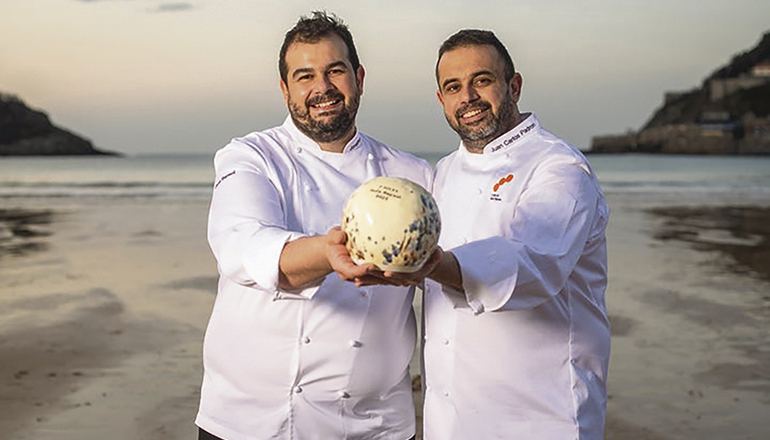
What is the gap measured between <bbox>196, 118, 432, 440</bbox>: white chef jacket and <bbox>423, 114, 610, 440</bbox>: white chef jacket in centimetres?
15

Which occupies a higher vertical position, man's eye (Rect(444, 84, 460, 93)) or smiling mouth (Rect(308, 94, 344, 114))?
man's eye (Rect(444, 84, 460, 93))

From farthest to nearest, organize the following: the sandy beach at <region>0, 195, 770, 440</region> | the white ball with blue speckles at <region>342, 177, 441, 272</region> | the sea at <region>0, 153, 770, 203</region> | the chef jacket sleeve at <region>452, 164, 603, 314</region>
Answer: the sea at <region>0, 153, 770, 203</region>, the sandy beach at <region>0, 195, 770, 440</region>, the chef jacket sleeve at <region>452, 164, 603, 314</region>, the white ball with blue speckles at <region>342, 177, 441, 272</region>

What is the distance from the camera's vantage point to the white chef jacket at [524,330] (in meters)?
2.55

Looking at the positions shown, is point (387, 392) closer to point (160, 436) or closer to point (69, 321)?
point (160, 436)

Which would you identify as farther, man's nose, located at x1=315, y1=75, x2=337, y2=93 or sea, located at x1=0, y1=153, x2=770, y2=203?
sea, located at x1=0, y1=153, x2=770, y2=203

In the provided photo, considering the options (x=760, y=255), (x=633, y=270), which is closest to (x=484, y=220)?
(x=633, y=270)

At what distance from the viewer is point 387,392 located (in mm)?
2822

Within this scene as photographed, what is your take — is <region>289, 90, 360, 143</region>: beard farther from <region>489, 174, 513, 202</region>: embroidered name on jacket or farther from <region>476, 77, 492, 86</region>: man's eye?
<region>489, 174, 513, 202</region>: embroidered name on jacket

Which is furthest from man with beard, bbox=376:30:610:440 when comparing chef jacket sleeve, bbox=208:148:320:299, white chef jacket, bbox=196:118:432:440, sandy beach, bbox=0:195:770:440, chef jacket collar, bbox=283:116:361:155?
sandy beach, bbox=0:195:770:440

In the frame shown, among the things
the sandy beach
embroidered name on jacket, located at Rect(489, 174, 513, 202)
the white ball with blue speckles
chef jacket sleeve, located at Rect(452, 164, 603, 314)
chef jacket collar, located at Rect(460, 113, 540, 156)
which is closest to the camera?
the white ball with blue speckles

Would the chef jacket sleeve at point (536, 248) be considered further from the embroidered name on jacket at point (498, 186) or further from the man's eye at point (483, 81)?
the man's eye at point (483, 81)

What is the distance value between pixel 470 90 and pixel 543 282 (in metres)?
0.75

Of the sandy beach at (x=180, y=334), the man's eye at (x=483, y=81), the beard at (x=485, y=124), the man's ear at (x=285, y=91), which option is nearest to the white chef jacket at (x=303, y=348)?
the man's ear at (x=285, y=91)

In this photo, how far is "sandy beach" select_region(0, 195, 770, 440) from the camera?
5539mm
